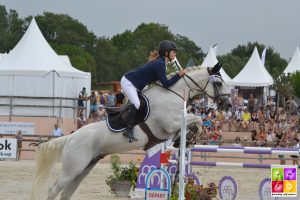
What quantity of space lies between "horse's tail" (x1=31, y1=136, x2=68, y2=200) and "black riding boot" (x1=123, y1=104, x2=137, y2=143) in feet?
3.05

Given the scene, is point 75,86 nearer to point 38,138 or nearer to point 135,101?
point 38,138

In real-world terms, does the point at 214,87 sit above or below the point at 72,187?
above

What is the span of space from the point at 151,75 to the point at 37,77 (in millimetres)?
15577

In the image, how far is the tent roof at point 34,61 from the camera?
2441 cm

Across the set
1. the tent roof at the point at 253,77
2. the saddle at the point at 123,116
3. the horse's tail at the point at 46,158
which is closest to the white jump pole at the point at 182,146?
the saddle at the point at 123,116

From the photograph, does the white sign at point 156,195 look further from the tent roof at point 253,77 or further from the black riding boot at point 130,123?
the tent roof at point 253,77

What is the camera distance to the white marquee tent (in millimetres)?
24312

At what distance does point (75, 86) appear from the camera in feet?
81.4

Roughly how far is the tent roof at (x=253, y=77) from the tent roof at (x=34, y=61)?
9951mm

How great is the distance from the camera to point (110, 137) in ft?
30.2

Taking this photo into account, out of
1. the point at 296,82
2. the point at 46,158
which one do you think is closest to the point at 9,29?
the point at 296,82

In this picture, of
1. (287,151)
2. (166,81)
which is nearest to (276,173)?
(287,151)

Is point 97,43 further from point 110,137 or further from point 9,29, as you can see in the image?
point 110,137

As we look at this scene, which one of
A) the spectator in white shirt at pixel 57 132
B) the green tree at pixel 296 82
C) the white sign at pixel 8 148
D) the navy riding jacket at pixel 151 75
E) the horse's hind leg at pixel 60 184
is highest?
the green tree at pixel 296 82
